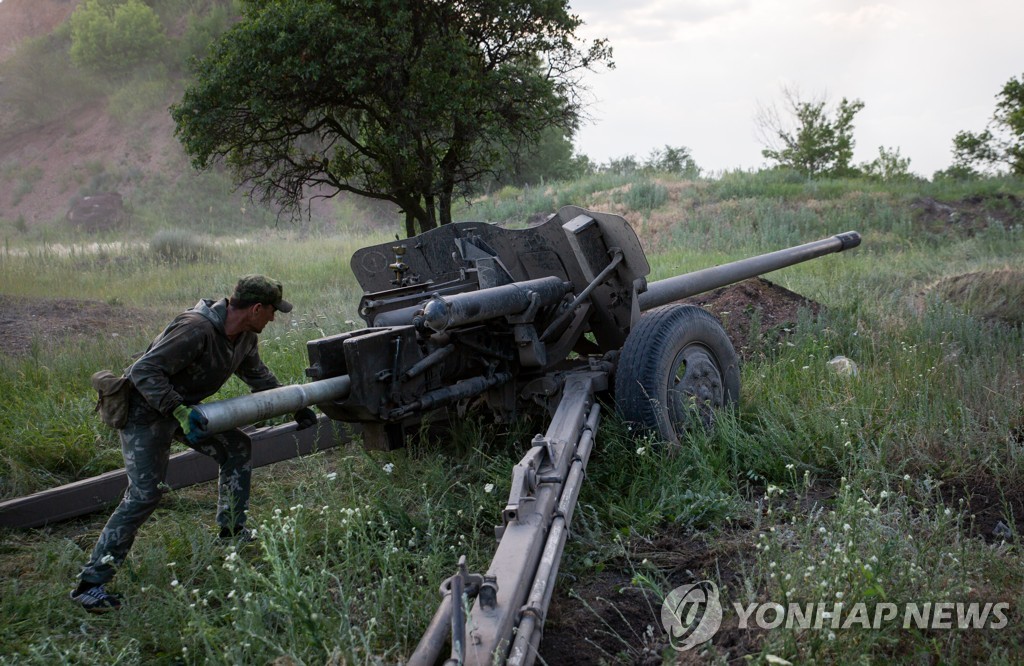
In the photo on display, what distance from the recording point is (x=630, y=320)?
555cm

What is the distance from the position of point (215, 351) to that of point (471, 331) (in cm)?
136

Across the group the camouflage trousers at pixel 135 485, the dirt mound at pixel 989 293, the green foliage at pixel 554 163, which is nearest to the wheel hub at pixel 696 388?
the camouflage trousers at pixel 135 485

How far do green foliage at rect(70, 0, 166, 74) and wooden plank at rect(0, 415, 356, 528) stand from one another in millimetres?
39650

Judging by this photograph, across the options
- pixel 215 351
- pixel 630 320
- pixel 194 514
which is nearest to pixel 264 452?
pixel 194 514

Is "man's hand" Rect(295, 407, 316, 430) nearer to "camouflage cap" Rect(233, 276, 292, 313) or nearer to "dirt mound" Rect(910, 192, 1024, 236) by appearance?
"camouflage cap" Rect(233, 276, 292, 313)

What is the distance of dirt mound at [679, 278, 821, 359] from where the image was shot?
7.62 m

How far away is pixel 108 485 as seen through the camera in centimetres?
501

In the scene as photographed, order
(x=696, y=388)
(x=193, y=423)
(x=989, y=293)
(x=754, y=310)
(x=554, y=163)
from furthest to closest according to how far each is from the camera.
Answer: (x=554, y=163), (x=989, y=293), (x=754, y=310), (x=696, y=388), (x=193, y=423)

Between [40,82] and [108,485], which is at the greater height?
[40,82]

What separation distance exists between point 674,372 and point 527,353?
922mm

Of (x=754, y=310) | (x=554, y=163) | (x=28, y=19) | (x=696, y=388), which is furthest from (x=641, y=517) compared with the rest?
(x=28, y=19)

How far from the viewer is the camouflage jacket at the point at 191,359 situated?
3.93 m

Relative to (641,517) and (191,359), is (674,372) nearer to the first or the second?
(641,517)
